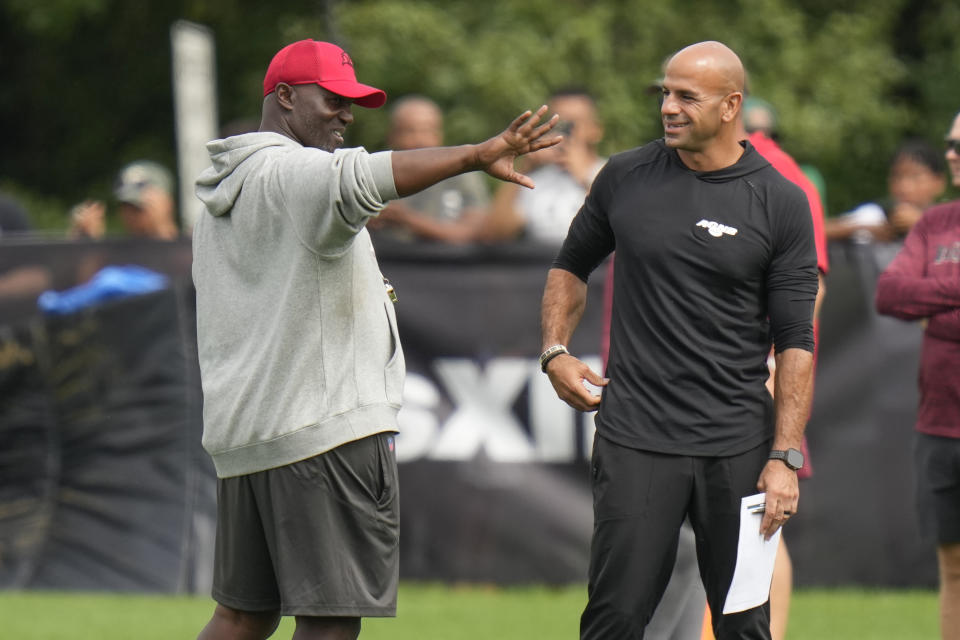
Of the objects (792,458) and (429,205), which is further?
(429,205)

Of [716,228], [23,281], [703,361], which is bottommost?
[703,361]

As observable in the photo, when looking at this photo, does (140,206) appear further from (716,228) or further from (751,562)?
(751,562)

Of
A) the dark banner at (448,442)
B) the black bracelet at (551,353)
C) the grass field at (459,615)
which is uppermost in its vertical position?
the black bracelet at (551,353)

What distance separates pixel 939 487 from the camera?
233 inches

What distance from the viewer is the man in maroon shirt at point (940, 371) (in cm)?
589

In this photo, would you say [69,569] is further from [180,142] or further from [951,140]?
[951,140]

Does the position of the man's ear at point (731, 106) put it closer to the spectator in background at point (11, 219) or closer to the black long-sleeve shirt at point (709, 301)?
the black long-sleeve shirt at point (709, 301)

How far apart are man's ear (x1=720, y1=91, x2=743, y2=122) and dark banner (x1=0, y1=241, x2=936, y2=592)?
3.70 meters

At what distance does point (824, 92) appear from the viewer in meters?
17.9

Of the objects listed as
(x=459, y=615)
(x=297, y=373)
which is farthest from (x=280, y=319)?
(x=459, y=615)

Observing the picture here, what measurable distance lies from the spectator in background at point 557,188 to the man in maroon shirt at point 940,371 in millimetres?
2666

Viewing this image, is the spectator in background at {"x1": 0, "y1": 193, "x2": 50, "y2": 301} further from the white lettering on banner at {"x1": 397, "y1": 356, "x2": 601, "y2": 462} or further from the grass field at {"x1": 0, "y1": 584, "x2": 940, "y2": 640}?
the white lettering on banner at {"x1": 397, "y1": 356, "x2": 601, "y2": 462}

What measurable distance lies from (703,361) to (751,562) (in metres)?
0.63

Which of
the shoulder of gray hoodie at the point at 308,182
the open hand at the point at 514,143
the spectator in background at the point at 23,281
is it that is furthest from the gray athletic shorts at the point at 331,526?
A: the spectator in background at the point at 23,281
